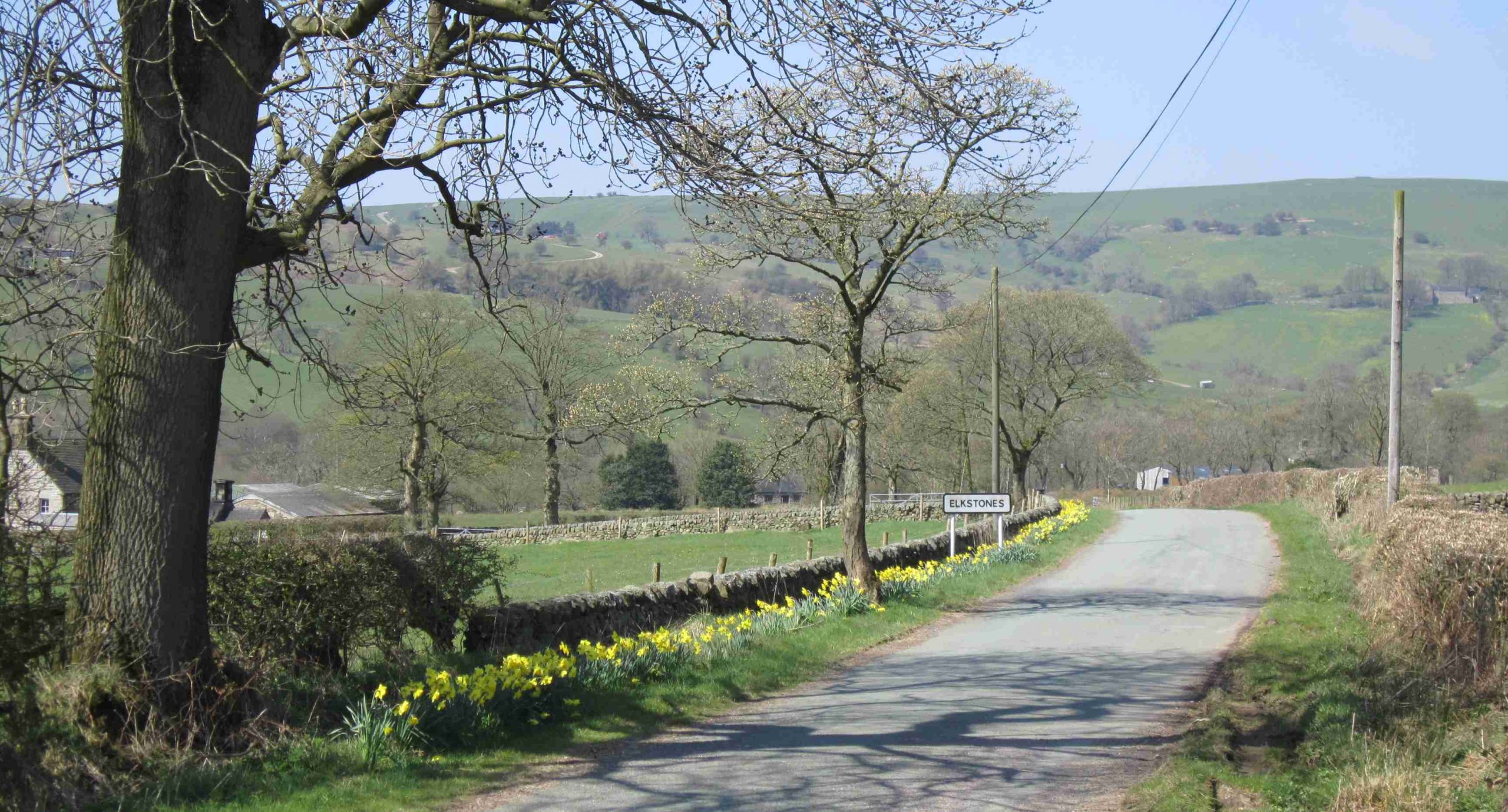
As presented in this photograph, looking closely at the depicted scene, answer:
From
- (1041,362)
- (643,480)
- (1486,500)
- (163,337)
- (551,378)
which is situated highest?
(1041,362)

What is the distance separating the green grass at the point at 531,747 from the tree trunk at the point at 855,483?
180cm

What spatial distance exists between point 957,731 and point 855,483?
858 centimetres

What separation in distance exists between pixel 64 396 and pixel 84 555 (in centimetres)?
148

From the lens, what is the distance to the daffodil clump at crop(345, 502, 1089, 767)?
25.2ft

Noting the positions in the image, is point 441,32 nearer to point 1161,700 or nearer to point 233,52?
point 233,52

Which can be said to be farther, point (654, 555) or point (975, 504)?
point (654, 555)

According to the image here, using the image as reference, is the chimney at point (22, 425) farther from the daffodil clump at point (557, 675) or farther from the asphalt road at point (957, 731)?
the asphalt road at point (957, 731)

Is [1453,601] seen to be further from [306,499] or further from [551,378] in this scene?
[306,499]

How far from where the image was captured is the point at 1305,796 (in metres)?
6.90

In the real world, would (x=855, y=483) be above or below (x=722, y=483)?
above

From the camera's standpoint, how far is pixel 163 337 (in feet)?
22.8

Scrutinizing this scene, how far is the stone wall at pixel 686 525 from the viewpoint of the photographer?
1912 inches

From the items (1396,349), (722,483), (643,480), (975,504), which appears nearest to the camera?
(975,504)

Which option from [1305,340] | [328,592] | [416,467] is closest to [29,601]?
[328,592]
